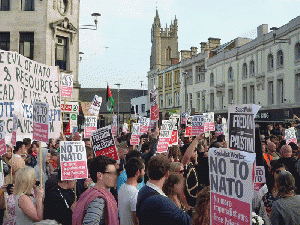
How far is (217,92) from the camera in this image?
144ft

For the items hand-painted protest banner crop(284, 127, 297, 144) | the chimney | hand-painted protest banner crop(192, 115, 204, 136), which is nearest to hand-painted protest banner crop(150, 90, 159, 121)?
hand-painted protest banner crop(192, 115, 204, 136)

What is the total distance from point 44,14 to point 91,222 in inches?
883

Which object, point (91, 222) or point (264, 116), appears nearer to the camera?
point (91, 222)

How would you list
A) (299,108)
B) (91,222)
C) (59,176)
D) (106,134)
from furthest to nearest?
(299,108) → (106,134) → (59,176) → (91,222)

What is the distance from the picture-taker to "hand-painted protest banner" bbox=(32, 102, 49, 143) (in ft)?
23.4

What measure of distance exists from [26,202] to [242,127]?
2.67 m

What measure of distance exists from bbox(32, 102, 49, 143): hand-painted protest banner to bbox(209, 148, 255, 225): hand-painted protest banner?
13.1 ft

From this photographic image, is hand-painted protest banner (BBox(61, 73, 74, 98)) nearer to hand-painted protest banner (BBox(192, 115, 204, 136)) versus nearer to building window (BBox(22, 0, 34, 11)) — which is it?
hand-painted protest banner (BBox(192, 115, 204, 136))

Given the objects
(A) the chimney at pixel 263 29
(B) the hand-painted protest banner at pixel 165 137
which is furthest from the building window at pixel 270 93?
(B) the hand-painted protest banner at pixel 165 137

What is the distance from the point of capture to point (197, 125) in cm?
1349

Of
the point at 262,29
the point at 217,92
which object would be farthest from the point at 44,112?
the point at 217,92

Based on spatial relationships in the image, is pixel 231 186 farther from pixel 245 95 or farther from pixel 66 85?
pixel 245 95

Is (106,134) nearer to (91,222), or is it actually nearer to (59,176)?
(59,176)

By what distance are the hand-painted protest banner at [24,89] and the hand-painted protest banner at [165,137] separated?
2.46m
